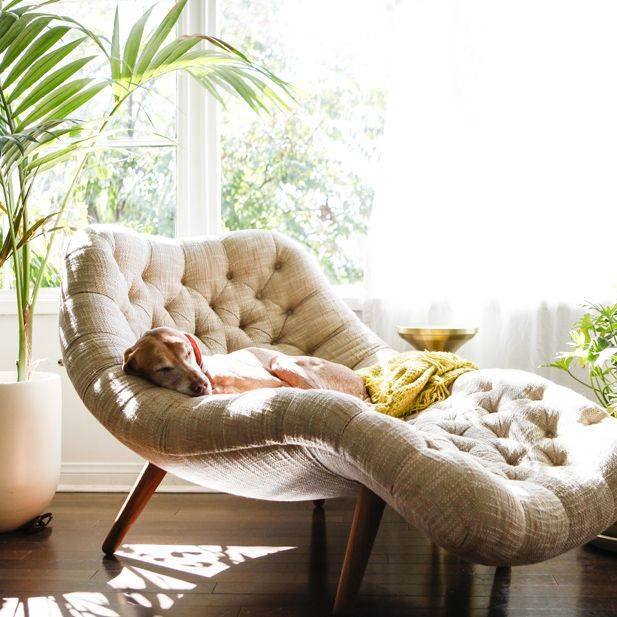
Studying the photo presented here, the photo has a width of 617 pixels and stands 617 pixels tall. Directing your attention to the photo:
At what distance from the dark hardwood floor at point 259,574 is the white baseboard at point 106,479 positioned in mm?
359

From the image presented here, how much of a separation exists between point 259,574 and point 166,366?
2.11 ft

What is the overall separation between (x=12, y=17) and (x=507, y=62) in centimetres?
177

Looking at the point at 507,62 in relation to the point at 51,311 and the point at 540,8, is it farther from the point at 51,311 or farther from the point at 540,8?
the point at 51,311

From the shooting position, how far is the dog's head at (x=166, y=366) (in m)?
1.91

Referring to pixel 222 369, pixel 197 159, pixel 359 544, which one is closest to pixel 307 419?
pixel 359 544

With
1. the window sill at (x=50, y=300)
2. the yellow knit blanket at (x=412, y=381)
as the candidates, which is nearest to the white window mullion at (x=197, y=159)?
the window sill at (x=50, y=300)

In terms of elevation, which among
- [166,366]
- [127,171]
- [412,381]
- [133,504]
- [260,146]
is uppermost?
[260,146]

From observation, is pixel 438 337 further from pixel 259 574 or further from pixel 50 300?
pixel 50 300

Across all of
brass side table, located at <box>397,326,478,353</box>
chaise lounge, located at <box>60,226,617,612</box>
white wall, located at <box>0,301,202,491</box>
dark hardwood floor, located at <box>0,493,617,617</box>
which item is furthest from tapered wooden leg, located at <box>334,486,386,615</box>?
white wall, located at <box>0,301,202,491</box>

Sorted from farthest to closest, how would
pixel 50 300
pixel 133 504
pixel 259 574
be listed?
pixel 50 300 → pixel 133 504 → pixel 259 574

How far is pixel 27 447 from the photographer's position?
242 cm

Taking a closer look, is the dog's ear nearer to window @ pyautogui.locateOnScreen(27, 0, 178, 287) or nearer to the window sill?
the window sill

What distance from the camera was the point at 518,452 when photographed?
173 cm

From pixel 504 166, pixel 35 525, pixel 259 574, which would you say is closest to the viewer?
pixel 259 574
